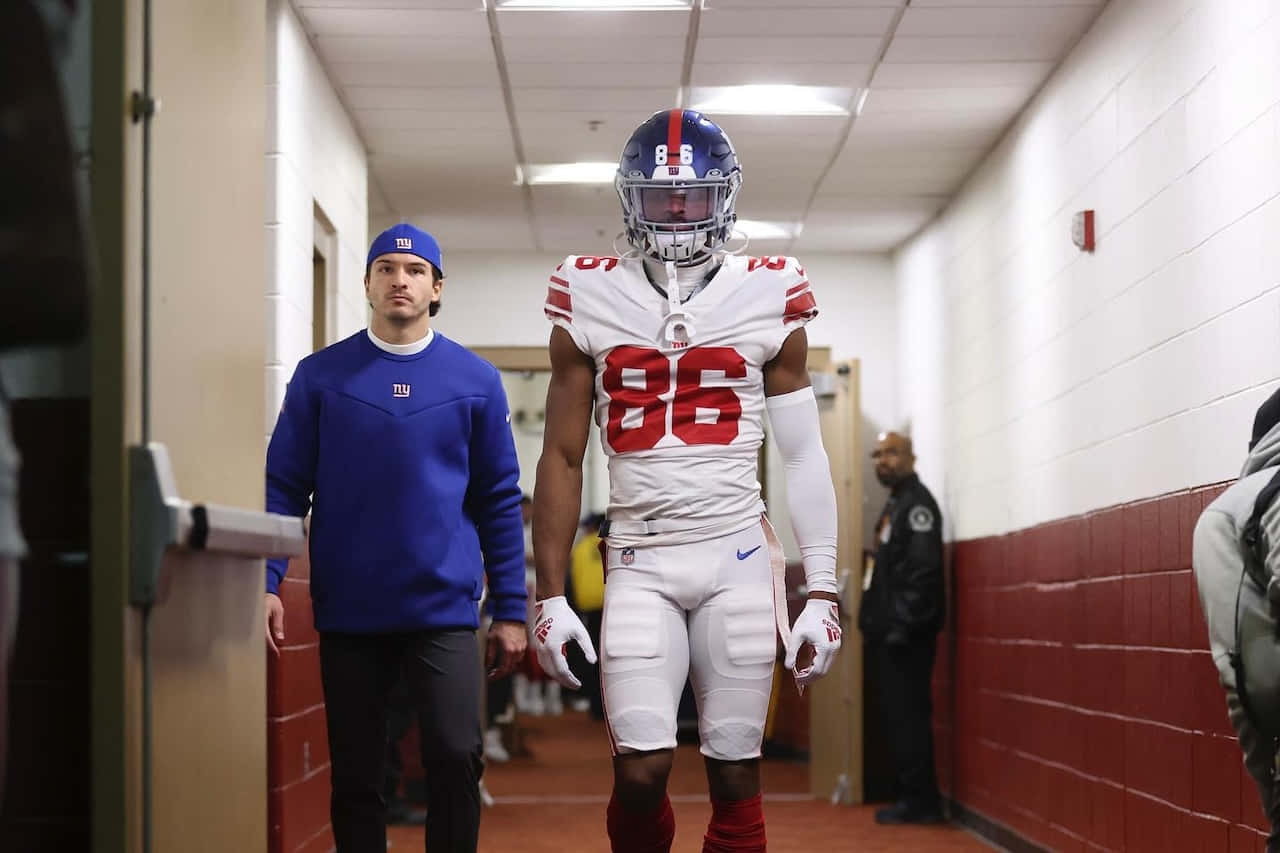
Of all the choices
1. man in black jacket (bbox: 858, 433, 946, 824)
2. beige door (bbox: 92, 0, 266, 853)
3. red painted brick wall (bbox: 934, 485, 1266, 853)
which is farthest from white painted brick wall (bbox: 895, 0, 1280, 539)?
beige door (bbox: 92, 0, 266, 853)

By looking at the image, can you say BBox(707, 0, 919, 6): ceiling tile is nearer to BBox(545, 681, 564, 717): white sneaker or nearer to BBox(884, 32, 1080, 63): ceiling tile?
BBox(884, 32, 1080, 63): ceiling tile

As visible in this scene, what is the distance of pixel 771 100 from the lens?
667 cm

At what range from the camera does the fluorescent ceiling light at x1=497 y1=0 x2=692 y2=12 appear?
5.49 meters

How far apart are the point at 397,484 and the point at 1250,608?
62.5 inches

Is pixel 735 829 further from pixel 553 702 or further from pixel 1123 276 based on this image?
pixel 553 702

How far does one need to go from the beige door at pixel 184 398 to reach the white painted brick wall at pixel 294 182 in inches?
107

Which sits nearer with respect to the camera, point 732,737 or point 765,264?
point 732,737

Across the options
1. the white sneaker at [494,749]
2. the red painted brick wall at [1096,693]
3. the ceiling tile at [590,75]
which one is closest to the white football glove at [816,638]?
the red painted brick wall at [1096,693]

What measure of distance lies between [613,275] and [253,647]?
1.03 meters

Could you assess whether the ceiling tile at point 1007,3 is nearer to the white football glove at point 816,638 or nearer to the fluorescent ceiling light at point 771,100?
the fluorescent ceiling light at point 771,100

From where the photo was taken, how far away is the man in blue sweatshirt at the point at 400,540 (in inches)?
129

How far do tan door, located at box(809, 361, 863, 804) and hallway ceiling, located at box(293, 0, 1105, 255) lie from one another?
Answer: 39.0 inches

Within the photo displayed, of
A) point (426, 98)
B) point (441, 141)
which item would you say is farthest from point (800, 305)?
point (441, 141)

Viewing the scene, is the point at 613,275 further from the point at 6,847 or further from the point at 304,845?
the point at 304,845
